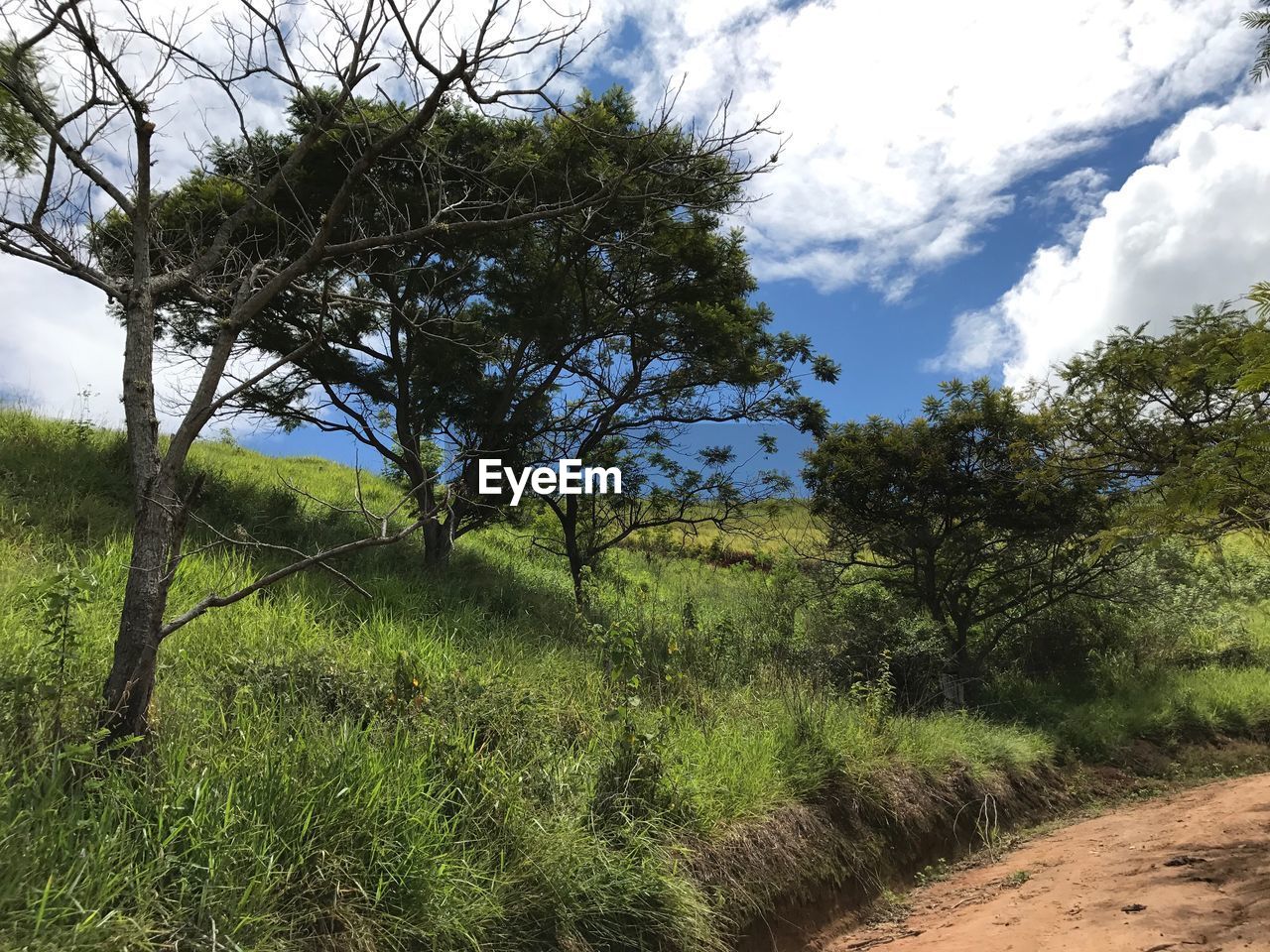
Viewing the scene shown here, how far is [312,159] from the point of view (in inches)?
338

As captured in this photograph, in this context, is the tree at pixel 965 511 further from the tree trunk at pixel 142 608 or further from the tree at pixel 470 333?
the tree trunk at pixel 142 608

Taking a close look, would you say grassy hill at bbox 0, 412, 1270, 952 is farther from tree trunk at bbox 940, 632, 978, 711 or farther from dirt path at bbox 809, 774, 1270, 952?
tree trunk at bbox 940, 632, 978, 711

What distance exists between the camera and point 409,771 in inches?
133

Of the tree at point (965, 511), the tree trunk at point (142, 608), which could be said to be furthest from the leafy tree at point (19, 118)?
the tree at point (965, 511)

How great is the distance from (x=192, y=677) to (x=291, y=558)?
154 inches

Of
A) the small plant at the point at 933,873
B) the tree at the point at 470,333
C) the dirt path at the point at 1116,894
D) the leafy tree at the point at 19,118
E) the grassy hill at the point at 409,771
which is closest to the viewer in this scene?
the grassy hill at the point at 409,771

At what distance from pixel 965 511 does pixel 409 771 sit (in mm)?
8922

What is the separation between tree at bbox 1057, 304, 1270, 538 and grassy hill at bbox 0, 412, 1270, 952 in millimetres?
3224

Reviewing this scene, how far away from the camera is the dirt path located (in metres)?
3.97

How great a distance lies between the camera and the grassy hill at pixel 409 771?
2.56 m

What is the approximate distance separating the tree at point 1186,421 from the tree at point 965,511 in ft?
2.26

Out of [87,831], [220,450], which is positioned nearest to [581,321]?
[87,831]

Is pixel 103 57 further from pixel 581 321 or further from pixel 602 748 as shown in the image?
pixel 581 321

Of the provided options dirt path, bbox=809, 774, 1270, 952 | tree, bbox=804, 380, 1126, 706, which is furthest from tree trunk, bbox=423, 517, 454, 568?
dirt path, bbox=809, 774, 1270, 952
